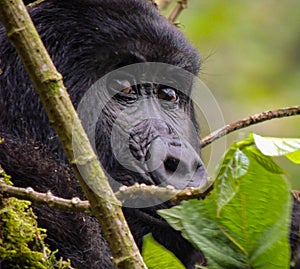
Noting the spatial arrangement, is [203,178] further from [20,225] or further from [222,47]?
[222,47]

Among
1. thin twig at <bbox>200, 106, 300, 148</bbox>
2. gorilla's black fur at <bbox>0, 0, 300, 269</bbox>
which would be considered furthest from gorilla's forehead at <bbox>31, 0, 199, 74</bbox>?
thin twig at <bbox>200, 106, 300, 148</bbox>

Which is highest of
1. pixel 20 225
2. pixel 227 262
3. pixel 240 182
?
pixel 240 182

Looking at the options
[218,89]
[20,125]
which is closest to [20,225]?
[20,125]

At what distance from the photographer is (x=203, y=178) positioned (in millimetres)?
2115

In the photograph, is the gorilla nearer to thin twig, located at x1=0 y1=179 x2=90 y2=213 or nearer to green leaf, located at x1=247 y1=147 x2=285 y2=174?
thin twig, located at x1=0 y1=179 x2=90 y2=213

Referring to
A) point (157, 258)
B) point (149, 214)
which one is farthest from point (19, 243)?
point (149, 214)

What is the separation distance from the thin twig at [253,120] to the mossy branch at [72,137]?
2.29 ft

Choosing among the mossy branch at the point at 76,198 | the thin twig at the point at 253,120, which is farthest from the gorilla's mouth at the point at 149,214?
the mossy branch at the point at 76,198

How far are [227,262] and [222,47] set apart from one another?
4324 millimetres

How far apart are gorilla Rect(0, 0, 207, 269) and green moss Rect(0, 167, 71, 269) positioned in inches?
13.4

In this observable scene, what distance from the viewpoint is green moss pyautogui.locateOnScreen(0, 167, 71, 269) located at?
56.9 inches

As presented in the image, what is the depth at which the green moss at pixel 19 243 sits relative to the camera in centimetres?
145

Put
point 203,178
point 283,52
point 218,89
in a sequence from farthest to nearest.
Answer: point 283,52, point 218,89, point 203,178

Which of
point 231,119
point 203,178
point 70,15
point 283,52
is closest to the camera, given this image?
point 203,178
